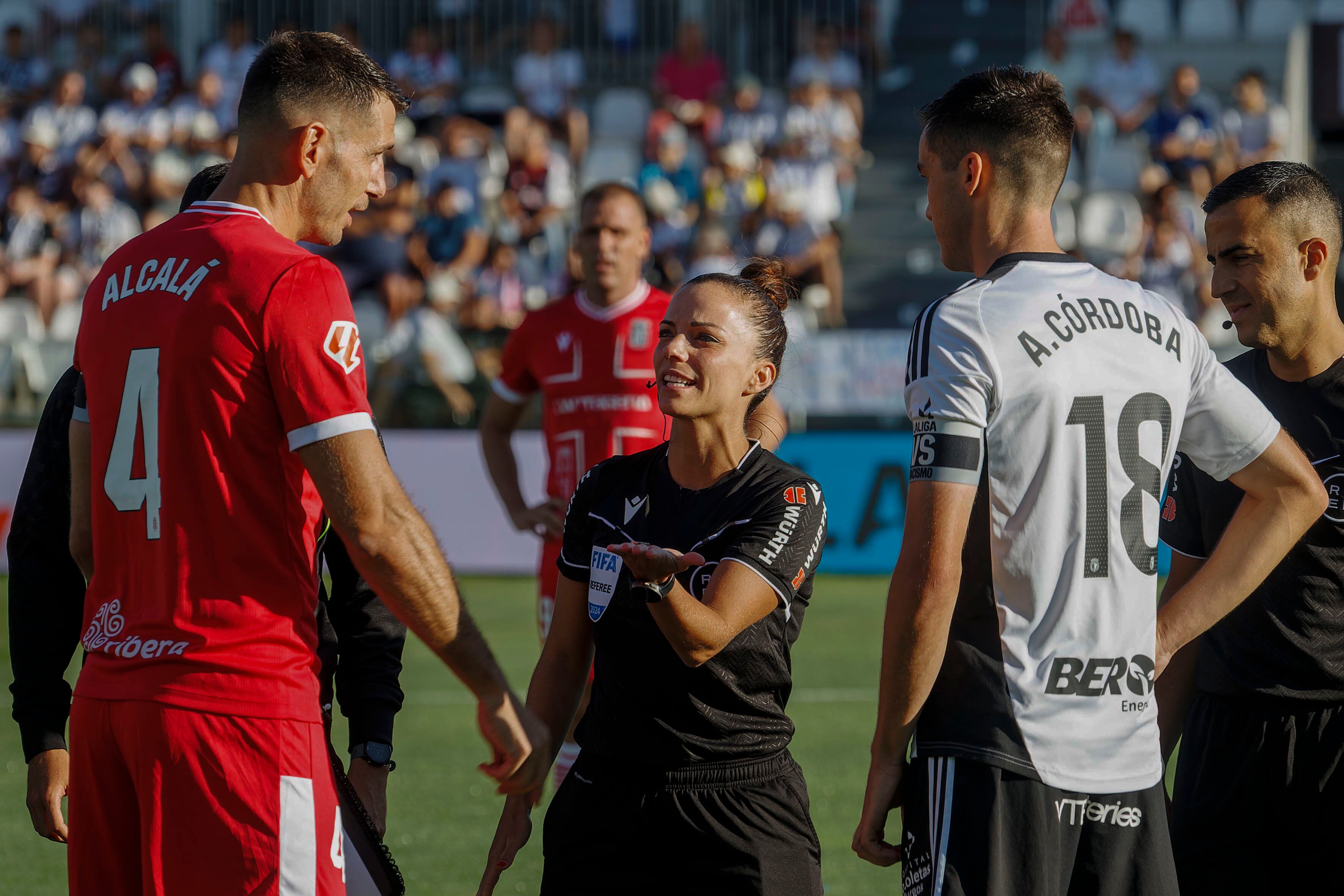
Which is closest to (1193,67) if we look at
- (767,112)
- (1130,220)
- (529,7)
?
(1130,220)

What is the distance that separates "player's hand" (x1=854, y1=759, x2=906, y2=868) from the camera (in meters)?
2.81

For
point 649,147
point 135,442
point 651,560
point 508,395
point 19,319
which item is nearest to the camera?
point 651,560

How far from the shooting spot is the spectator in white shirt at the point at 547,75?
19.9 metres

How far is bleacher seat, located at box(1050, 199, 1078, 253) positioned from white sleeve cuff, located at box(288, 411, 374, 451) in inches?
619

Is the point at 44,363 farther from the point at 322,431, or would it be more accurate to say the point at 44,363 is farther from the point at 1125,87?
the point at 1125,87

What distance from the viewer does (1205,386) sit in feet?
9.74

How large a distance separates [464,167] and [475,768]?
12484 mm

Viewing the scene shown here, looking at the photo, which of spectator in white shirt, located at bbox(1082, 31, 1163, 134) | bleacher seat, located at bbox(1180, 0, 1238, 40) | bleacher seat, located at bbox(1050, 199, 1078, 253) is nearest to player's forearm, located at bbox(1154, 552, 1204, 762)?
bleacher seat, located at bbox(1050, 199, 1078, 253)

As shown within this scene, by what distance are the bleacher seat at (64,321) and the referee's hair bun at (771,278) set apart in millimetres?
14716

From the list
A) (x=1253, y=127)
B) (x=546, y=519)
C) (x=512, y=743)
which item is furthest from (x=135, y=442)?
(x=1253, y=127)

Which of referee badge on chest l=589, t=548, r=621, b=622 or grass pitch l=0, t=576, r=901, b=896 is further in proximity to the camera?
grass pitch l=0, t=576, r=901, b=896

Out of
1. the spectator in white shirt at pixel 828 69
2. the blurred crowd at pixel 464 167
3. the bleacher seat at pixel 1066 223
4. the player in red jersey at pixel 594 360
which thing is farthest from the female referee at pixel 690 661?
the spectator in white shirt at pixel 828 69

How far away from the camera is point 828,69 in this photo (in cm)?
1981

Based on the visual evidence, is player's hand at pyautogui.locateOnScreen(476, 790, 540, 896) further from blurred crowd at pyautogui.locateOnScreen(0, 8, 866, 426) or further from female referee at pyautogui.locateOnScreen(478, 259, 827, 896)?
blurred crowd at pyautogui.locateOnScreen(0, 8, 866, 426)
